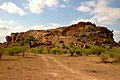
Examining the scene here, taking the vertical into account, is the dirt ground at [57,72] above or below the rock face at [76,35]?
below

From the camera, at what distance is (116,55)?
3269cm

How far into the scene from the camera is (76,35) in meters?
118

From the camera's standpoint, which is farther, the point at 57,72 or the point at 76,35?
the point at 76,35

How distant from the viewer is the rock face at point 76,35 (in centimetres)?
10850

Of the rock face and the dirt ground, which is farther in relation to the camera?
the rock face

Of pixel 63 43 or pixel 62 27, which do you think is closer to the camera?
pixel 63 43

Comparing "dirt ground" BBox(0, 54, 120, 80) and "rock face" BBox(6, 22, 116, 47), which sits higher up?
"rock face" BBox(6, 22, 116, 47)

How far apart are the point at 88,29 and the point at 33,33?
113 feet

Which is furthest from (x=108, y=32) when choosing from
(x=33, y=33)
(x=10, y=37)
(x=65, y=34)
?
(x=10, y=37)

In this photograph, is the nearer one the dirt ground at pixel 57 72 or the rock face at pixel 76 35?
the dirt ground at pixel 57 72

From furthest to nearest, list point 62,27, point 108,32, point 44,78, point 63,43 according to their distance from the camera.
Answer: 1. point 62,27
2. point 108,32
3. point 63,43
4. point 44,78

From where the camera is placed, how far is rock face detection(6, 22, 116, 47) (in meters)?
108

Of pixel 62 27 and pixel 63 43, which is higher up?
pixel 62 27

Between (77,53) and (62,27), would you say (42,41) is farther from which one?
(77,53)
